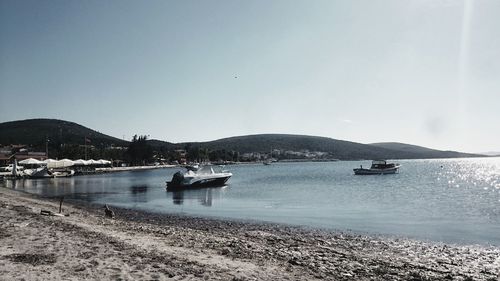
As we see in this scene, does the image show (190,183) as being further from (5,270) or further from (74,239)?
(5,270)

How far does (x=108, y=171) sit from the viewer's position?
13200 centimetres

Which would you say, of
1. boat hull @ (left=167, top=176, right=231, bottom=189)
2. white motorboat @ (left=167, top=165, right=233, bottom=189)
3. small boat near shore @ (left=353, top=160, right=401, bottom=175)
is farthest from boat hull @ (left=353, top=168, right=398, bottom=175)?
boat hull @ (left=167, top=176, right=231, bottom=189)

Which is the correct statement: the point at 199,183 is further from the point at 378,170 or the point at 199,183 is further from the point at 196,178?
the point at 378,170

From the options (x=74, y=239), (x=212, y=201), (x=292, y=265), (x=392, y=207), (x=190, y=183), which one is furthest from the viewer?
(x=190, y=183)

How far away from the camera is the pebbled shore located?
10.7 m

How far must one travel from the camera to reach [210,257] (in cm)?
1302

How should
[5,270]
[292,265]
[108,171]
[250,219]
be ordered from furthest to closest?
[108,171], [250,219], [292,265], [5,270]

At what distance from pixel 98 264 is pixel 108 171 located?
128 metres

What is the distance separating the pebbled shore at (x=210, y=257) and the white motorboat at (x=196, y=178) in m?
40.6

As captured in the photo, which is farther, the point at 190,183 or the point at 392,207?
the point at 190,183

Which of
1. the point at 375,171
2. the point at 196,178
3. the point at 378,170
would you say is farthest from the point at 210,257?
the point at 378,170

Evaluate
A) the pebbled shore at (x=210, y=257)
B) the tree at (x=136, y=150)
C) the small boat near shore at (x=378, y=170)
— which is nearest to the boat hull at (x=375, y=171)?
the small boat near shore at (x=378, y=170)

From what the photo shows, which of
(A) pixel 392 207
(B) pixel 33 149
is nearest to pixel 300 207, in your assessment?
(A) pixel 392 207

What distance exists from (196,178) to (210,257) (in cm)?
5125
